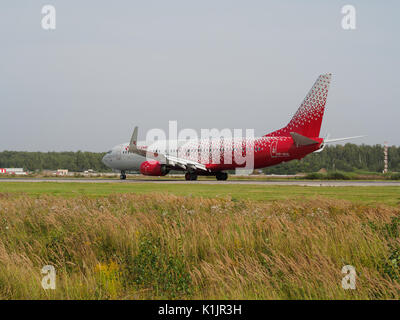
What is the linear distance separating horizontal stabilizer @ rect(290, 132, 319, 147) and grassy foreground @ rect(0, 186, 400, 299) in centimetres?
2367

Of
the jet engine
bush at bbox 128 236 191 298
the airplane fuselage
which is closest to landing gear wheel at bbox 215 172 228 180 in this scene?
the airplane fuselage

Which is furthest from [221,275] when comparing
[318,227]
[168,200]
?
[168,200]

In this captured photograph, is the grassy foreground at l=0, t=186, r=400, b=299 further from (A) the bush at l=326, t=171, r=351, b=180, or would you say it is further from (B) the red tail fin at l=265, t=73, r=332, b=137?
(A) the bush at l=326, t=171, r=351, b=180

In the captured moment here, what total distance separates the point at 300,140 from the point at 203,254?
97.3 ft

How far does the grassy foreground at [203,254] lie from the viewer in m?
7.35

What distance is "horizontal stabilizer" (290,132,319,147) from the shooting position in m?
37.5

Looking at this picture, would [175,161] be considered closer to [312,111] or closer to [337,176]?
[312,111]

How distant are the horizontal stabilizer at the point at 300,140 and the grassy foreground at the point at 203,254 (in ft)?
77.6

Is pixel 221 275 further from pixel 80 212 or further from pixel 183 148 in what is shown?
pixel 183 148

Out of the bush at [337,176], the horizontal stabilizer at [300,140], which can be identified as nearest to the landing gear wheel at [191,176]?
the horizontal stabilizer at [300,140]

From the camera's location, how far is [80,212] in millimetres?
13477

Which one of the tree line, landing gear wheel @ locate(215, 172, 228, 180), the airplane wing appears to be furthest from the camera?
the tree line

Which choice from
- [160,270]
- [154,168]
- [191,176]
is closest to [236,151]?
[191,176]
